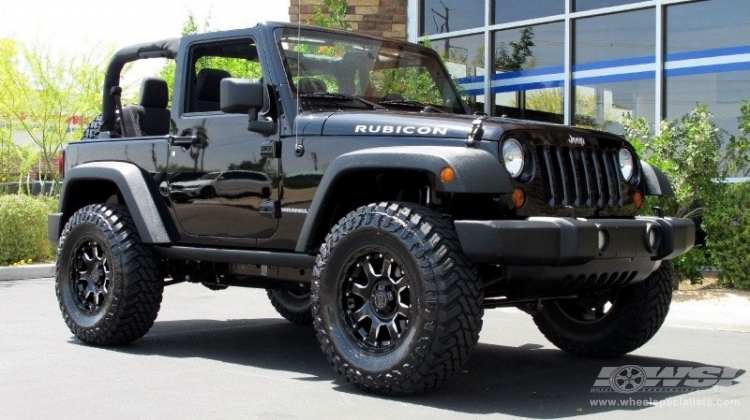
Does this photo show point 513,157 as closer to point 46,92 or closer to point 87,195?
point 87,195

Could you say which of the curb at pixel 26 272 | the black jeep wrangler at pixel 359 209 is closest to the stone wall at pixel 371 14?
the curb at pixel 26 272

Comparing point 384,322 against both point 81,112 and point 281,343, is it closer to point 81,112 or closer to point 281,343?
point 281,343


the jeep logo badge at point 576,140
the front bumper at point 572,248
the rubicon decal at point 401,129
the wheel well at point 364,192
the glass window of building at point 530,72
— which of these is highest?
the glass window of building at point 530,72

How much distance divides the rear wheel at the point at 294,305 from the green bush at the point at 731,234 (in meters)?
4.12

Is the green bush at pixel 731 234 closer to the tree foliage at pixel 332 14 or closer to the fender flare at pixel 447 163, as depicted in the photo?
the fender flare at pixel 447 163

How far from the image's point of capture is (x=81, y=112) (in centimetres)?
2017

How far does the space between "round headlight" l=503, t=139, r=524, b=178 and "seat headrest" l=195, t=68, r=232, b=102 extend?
237cm

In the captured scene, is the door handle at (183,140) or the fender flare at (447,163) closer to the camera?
the fender flare at (447,163)

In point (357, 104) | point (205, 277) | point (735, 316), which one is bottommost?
point (735, 316)

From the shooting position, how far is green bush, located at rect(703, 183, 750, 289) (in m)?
10.2

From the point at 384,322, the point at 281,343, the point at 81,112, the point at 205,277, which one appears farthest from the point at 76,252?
the point at 81,112

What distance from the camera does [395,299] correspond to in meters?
5.46

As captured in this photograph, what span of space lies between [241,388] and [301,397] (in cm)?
41

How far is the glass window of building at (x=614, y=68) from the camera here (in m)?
13.8
